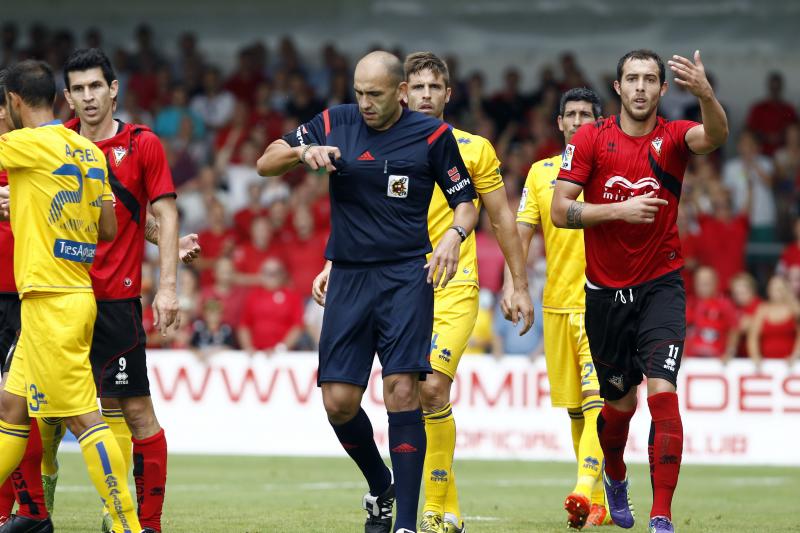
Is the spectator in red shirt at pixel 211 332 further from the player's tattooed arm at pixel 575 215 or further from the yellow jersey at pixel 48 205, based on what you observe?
the yellow jersey at pixel 48 205

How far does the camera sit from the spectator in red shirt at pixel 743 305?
16.5 m

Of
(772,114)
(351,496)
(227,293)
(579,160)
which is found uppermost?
(772,114)

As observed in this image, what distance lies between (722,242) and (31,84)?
12.6 metres

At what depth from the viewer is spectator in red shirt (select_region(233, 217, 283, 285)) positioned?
18.8 m

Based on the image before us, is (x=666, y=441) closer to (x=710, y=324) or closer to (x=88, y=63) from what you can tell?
(x=88, y=63)

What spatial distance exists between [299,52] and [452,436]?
16.7 m

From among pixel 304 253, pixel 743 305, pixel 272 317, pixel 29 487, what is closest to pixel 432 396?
pixel 29 487

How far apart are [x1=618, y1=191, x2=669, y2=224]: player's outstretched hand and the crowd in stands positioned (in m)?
8.13

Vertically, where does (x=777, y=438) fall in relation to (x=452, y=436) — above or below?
below

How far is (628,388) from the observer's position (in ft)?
29.4

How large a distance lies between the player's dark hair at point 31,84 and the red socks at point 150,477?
207 centimetres

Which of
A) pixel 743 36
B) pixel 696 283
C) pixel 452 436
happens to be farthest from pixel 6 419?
pixel 743 36

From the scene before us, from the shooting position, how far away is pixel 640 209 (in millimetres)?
8023

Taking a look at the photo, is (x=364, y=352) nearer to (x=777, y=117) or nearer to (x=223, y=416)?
(x=223, y=416)
